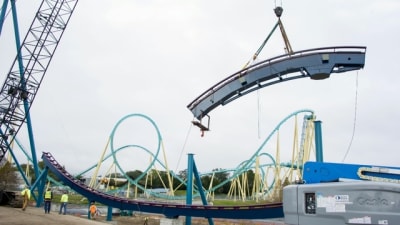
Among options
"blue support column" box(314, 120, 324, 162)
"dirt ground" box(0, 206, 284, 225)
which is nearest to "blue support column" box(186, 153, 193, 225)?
"dirt ground" box(0, 206, 284, 225)

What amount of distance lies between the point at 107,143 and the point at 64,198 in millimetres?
16832

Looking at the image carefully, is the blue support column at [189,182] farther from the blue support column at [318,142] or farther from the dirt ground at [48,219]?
the blue support column at [318,142]

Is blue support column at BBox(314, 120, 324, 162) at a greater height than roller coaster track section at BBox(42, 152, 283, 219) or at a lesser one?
greater

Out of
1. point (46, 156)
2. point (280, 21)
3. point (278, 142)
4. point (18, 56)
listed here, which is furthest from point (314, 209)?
point (278, 142)

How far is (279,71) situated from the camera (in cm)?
1023

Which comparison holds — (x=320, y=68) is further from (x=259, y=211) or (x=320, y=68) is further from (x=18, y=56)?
(x=18, y=56)

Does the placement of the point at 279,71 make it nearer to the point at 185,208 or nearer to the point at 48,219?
the point at 185,208

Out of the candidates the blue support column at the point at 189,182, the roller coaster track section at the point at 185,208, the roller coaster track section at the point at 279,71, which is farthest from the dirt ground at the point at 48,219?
the roller coaster track section at the point at 279,71

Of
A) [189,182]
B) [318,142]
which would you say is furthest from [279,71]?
Answer: [189,182]

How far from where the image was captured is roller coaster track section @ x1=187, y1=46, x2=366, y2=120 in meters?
9.16

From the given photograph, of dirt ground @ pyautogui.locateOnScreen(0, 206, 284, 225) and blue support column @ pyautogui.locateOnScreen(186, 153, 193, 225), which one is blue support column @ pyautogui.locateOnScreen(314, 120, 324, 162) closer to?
blue support column @ pyautogui.locateOnScreen(186, 153, 193, 225)

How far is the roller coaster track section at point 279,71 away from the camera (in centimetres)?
916

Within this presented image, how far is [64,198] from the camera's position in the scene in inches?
676

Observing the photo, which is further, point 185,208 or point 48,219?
point 48,219
